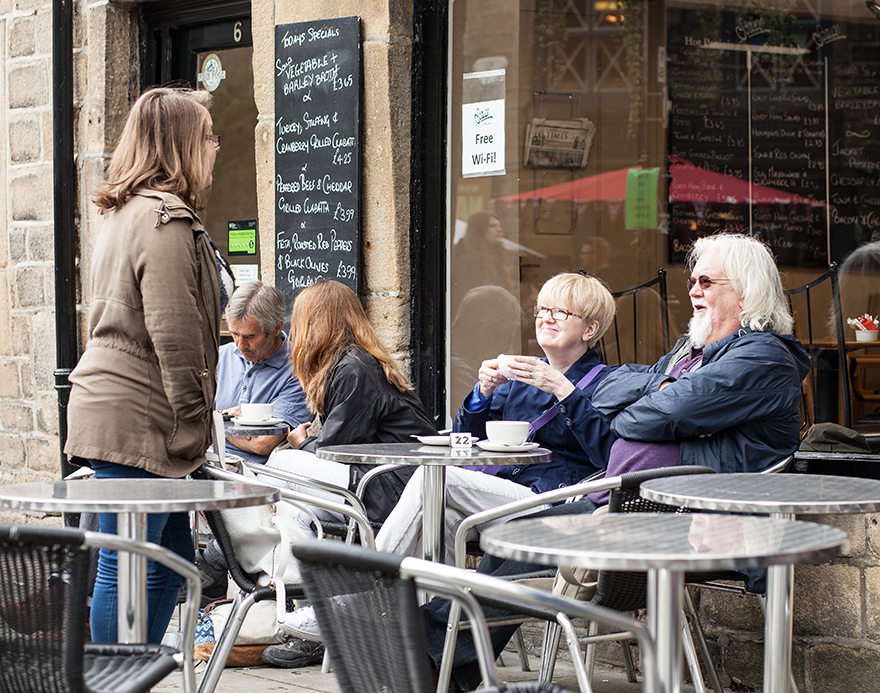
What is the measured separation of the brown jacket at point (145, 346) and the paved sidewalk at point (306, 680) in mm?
1080

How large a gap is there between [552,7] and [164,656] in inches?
211

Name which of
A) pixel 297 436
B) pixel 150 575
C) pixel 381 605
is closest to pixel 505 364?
pixel 297 436

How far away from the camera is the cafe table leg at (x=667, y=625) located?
190cm

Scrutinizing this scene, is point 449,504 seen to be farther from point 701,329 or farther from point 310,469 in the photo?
point 701,329

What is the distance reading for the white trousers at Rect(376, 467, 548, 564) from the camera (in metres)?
3.53

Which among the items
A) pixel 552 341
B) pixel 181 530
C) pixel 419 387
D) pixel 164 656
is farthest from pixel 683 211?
pixel 164 656

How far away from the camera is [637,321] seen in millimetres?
6773

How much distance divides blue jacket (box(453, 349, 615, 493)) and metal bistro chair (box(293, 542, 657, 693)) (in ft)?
6.32

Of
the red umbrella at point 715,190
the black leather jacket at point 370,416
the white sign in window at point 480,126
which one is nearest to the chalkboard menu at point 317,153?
the white sign in window at point 480,126

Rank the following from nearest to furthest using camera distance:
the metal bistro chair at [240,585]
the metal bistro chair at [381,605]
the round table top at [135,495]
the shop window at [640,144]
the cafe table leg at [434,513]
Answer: the metal bistro chair at [381,605] → the round table top at [135,495] → the metal bistro chair at [240,585] → the cafe table leg at [434,513] → the shop window at [640,144]

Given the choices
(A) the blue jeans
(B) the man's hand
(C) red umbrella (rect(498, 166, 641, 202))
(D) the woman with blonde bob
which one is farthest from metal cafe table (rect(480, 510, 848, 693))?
(C) red umbrella (rect(498, 166, 641, 202))

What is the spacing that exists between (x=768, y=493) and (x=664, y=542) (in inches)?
25.8

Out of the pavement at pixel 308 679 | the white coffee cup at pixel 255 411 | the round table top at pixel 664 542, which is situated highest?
the round table top at pixel 664 542

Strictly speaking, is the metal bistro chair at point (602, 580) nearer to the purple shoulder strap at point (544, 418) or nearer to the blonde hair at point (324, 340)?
the purple shoulder strap at point (544, 418)
